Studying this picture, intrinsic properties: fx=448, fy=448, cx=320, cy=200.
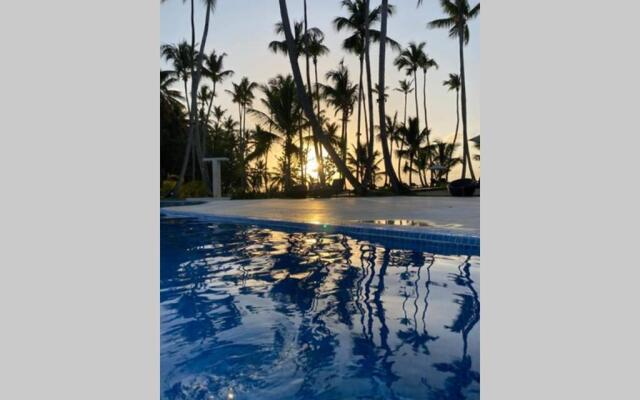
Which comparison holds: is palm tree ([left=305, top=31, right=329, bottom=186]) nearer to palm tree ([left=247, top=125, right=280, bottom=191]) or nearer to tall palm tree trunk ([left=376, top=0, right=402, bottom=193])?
palm tree ([left=247, top=125, right=280, bottom=191])

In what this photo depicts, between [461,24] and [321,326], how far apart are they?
21.3m

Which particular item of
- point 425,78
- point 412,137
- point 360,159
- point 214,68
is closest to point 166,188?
point 214,68

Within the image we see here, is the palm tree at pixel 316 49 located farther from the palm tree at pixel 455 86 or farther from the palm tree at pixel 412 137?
the palm tree at pixel 455 86

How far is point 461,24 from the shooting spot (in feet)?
69.7

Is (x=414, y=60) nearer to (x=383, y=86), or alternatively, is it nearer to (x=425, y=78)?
(x=425, y=78)

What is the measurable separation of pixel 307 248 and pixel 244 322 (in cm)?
318

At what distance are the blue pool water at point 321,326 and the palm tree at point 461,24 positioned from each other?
1710cm

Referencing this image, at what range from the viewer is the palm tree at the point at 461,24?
21.1m

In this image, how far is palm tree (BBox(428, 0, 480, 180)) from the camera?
832 inches
